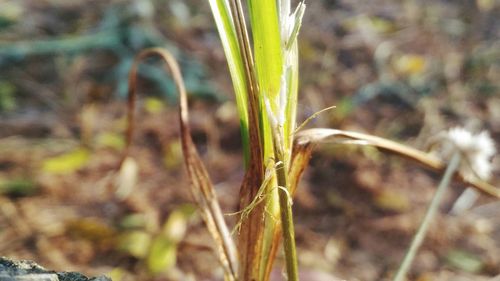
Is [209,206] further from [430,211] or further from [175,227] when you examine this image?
[175,227]

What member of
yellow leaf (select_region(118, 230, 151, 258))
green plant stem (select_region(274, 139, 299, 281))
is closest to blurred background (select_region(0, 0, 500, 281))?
yellow leaf (select_region(118, 230, 151, 258))

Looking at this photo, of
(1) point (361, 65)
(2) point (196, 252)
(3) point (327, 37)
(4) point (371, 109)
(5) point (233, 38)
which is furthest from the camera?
(3) point (327, 37)

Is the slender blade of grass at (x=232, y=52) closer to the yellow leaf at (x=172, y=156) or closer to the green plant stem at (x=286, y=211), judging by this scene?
the green plant stem at (x=286, y=211)

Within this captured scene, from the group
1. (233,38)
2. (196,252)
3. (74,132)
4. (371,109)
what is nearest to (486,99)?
(371,109)

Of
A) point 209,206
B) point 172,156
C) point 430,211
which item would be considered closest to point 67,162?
point 172,156

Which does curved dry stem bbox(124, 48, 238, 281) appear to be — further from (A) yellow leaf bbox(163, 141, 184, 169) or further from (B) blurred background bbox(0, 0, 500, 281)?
(A) yellow leaf bbox(163, 141, 184, 169)

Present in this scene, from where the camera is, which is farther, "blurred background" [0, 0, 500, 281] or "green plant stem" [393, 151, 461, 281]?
"blurred background" [0, 0, 500, 281]

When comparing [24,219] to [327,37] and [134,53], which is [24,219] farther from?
[327,37]
